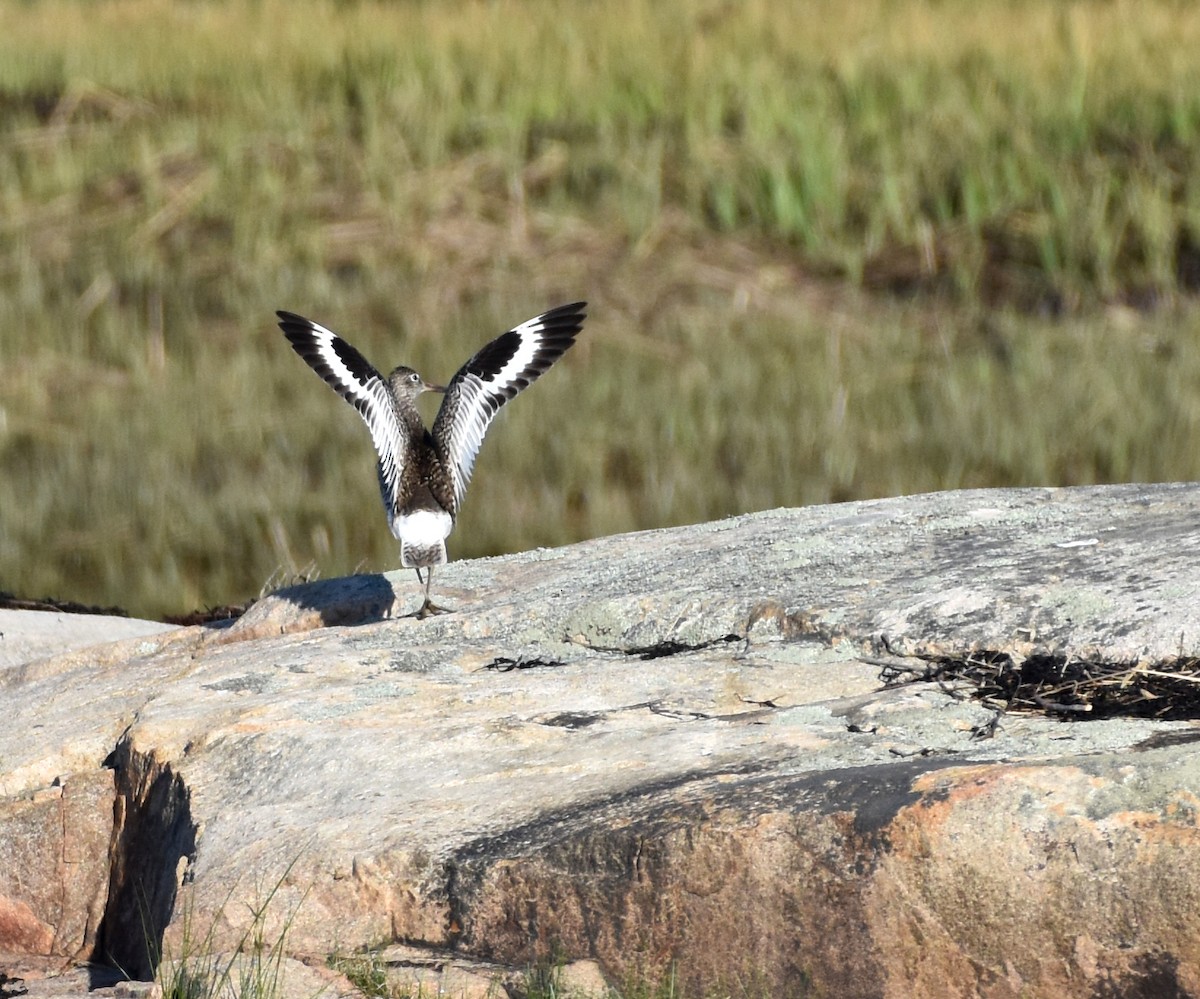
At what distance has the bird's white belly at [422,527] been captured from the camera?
16.5ft

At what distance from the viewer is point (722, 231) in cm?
1106

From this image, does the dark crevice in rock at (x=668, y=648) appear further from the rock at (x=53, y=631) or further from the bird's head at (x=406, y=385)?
the rock at (x=53, y=631)

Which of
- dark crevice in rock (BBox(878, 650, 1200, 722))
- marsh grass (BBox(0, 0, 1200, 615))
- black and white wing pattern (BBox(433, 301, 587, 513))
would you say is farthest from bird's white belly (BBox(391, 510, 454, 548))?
marsh grass (BBox(0, 0, 1200, 615))

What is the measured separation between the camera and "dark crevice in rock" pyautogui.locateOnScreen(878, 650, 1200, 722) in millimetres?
3387

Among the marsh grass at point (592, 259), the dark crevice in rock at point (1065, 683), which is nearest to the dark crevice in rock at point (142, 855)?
the dark crevice in rock at point (1065, 683)

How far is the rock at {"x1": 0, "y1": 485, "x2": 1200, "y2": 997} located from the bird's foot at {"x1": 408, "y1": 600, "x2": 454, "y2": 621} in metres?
0.05

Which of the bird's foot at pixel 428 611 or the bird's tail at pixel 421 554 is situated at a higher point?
the bird's tail at pixel 421 554

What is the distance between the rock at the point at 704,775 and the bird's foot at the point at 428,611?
0.16 ft

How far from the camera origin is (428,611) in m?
4.77

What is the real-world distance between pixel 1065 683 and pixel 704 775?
0.76 meters

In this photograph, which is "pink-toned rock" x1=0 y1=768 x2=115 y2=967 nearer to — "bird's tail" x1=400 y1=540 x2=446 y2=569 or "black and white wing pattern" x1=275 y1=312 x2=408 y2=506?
"bird's tail" x1=400 y1=540 x2=446 y2=569

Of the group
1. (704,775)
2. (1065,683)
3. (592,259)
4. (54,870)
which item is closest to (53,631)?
(54,870)

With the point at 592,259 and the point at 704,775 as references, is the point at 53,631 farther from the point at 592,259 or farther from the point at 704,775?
the point at 592,259

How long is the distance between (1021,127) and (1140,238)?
120cm
